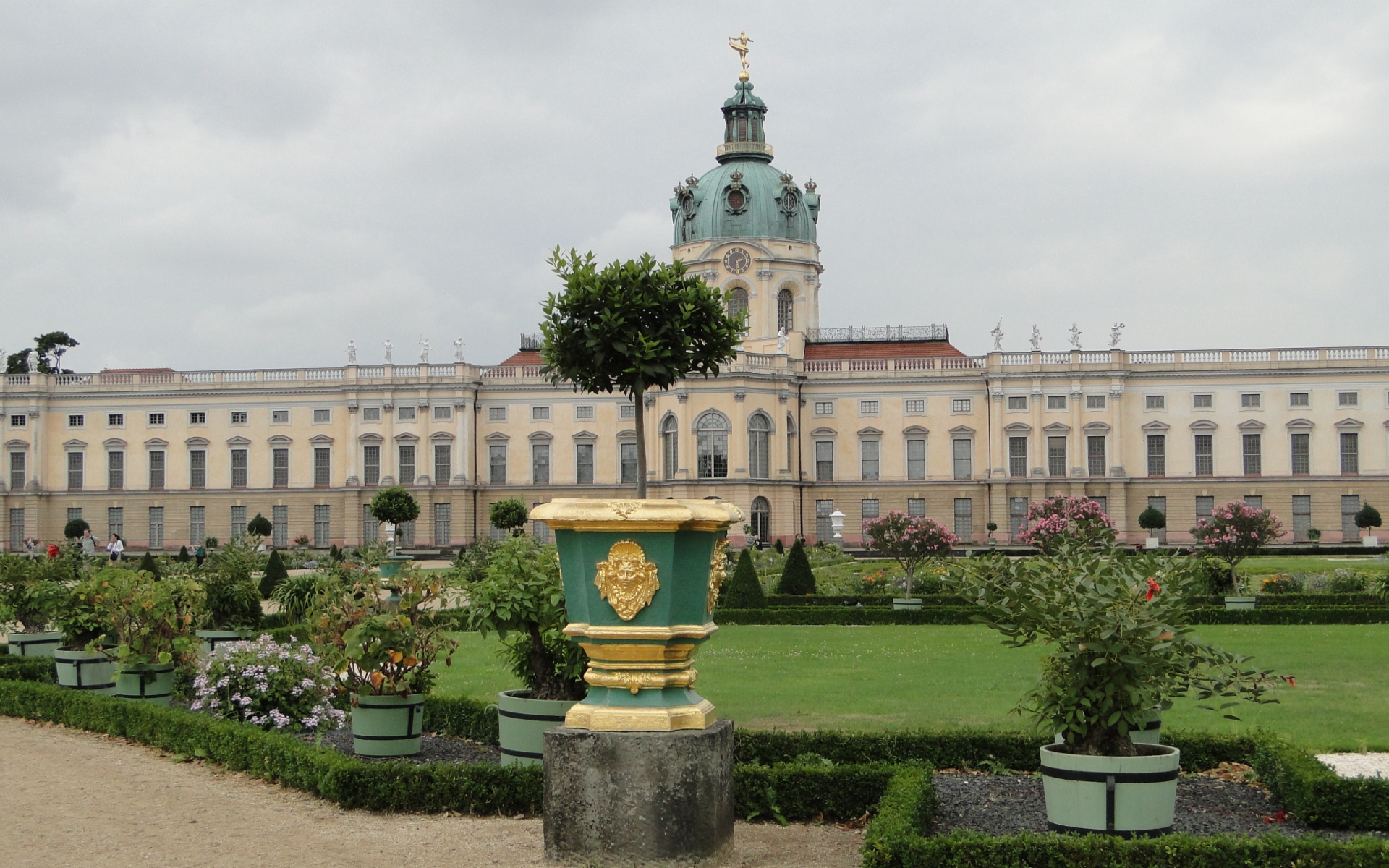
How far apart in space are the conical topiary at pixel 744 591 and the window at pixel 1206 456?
3189 cm

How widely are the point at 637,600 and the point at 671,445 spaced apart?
4427cm

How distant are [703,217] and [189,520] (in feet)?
78.1

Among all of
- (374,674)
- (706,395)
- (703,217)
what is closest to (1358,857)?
(374,674)

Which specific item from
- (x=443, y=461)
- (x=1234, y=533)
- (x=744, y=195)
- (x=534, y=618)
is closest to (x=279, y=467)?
(x=443, y=461)

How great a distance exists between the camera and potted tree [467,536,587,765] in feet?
31.3

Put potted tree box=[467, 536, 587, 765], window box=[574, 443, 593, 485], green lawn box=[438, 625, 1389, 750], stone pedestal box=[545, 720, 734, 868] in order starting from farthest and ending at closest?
window box=[574, 443, 593, 485]
green lawn box=[438, 625, 1389, 750]
potted tree box=[467, 536, 587, 765]
stone pedestal box=[545, 720, 734, 868]

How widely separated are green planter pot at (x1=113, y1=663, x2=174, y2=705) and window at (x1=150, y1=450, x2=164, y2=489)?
4518cm

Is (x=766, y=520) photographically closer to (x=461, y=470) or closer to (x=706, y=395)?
(x=706, y=395)

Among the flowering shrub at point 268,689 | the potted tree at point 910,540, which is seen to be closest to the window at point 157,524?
the potted tree at point 910,540

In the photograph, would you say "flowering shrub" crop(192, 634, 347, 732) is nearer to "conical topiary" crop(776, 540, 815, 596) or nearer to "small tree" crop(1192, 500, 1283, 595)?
"conical topiary" crop(776, 540, 815, 596)

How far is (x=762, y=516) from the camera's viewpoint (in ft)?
168

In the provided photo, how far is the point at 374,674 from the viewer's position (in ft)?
34.2

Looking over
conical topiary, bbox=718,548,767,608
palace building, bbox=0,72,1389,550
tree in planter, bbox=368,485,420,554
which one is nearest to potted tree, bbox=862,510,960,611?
conical topiary, bbox=718,548,767,608

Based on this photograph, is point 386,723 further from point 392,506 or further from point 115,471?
point 115,471
